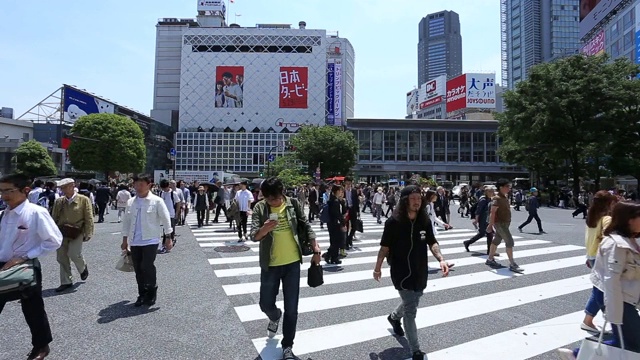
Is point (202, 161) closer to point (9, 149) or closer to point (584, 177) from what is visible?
point (9, 149)

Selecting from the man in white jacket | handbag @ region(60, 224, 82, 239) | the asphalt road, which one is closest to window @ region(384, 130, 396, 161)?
the asphalt road

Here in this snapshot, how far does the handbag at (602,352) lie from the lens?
2.69 m

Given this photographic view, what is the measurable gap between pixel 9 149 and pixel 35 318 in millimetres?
56411

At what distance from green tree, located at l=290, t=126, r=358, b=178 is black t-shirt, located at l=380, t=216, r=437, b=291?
4376 centimetres

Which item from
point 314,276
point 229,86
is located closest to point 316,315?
point 314,276

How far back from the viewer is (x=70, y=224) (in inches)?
241

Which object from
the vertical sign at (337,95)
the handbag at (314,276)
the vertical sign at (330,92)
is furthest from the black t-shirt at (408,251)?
the vertical sign at (337,95)

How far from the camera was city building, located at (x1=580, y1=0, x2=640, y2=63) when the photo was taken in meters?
46.2

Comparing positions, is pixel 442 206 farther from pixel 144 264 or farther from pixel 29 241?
pixel 29 241

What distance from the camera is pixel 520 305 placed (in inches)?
220

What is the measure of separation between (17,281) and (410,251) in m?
3.40

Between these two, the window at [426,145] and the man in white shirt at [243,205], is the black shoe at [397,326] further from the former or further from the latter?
the window at [426,145]

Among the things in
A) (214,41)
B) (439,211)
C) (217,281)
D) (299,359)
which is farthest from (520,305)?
(214,41)

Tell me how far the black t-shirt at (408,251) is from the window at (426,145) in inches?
2611
